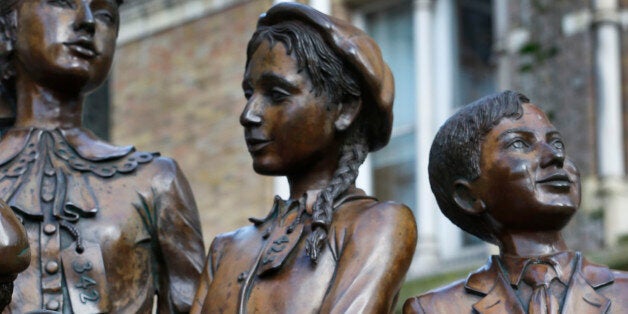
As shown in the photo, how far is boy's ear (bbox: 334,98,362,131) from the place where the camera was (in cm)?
611

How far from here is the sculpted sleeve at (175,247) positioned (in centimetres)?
644

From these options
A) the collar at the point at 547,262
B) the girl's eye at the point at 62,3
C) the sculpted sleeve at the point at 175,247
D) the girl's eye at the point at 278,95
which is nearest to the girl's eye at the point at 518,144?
the collar at the point at 547,262

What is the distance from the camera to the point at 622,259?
1233 centimetres

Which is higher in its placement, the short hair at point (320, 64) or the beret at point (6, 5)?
the beret at point (6, 5)

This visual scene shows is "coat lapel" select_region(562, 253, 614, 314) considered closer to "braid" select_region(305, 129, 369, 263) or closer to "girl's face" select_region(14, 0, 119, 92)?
"braid" select_region(305, 129, 369, 263)

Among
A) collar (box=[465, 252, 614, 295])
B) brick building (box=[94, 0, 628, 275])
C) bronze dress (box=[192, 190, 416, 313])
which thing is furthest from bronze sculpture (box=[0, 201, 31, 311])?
brick building (box=[94, 0, 628, 275])

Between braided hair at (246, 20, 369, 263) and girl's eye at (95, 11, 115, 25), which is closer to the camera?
braided hair at (246, 20, 369, 263)

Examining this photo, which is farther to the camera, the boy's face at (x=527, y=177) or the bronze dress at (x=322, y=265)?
the boy's face at (x=527, y=177)

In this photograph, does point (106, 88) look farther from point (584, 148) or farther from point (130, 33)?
point (130, 33)

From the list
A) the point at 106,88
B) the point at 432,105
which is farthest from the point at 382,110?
the point at 432,105

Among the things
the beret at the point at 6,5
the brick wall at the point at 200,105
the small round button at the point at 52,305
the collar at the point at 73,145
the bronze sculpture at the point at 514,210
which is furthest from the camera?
the brick wall at the point at 200,105

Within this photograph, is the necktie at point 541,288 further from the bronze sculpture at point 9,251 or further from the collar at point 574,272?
the bronze sculpture at point 9,251

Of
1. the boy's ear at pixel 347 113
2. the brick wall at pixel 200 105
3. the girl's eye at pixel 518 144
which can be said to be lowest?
the brick wall at pixel 200 105

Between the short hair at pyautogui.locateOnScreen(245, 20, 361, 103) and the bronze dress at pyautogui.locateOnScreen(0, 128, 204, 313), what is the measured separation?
683mm
